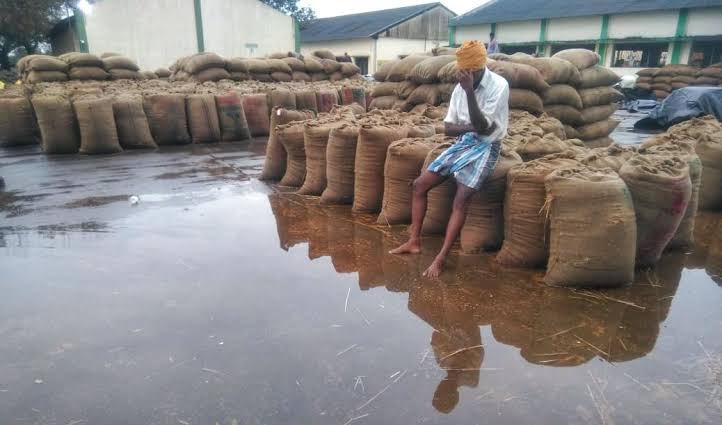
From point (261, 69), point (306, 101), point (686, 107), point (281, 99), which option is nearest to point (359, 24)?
point (261, 69)

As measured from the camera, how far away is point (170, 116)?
8156mm

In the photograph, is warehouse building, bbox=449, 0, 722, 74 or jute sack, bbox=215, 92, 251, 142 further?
warehouse building, bbox=449, 0, 722, 74

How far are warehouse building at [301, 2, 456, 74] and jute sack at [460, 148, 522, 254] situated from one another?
89.7 ft

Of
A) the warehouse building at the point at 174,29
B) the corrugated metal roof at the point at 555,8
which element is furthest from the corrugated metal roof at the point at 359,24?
the warehouse building at the point at 174,29

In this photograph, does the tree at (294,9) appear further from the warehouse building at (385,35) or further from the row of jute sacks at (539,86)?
the row of jute sacks at (539,86)

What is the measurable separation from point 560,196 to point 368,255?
1.38m

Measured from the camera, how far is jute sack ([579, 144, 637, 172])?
298cm

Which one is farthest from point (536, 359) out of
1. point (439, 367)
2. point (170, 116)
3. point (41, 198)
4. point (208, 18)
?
point (208, 18)

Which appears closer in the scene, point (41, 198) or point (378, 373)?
point (378, 373)

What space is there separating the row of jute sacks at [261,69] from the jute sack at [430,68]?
7390 mm

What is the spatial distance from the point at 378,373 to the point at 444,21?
34.9 m

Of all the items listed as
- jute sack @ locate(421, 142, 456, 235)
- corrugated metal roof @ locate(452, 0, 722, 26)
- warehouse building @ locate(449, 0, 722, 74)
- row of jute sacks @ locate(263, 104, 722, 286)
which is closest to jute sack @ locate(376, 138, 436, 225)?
row of jute sacks @ locate(263, 104, 722, 286)

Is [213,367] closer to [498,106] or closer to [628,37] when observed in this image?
[498,106]

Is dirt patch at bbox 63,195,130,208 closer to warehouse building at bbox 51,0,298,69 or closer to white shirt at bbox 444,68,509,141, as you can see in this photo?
white shirt at bbox 444,68,509,141
